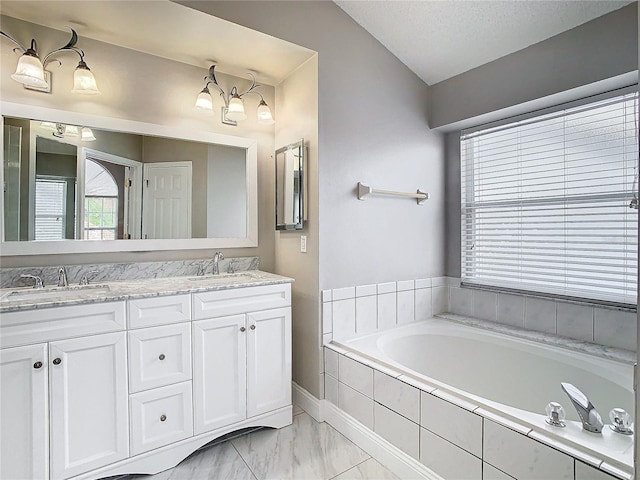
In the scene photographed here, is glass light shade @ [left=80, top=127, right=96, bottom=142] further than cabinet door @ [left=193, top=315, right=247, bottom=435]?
Yes

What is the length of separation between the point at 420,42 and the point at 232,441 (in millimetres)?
2875

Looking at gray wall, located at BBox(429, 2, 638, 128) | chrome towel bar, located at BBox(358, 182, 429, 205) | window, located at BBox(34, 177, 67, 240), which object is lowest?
window, located at BBox(34, 177, 67, 240)

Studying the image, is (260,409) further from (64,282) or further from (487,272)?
(487,272)

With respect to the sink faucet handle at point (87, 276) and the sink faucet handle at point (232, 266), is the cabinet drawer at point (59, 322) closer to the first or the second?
the sink faucet handle at point (87, 276)

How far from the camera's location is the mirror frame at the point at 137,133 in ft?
6.27

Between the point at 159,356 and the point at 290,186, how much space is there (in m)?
1.34

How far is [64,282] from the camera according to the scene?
1973 millimetres

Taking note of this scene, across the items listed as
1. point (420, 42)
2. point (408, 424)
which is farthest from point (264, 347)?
point (420, 42)

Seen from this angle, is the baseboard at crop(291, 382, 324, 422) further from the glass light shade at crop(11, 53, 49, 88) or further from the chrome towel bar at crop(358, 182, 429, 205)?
the glass light shade at crop(11, 53, 49, 88)

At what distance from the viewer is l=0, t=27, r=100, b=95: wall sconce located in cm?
181

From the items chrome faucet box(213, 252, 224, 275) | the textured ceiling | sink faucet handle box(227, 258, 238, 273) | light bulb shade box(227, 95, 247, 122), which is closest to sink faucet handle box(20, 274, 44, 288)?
chrome faucet box(213, 252, 224, 275)

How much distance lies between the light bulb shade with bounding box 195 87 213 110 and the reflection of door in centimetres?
38

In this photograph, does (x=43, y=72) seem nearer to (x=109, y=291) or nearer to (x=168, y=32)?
(x=168, y=32)

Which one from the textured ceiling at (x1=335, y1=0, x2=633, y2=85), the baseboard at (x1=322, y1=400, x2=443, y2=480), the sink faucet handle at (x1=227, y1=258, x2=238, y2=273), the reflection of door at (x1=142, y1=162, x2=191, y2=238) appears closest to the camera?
the baseboard at (x1=322, y1=400, x2=443, y2=480)
